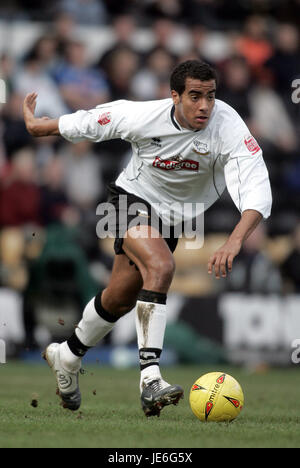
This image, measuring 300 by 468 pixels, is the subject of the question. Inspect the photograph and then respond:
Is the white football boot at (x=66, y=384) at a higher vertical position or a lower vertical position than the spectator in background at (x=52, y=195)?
lower

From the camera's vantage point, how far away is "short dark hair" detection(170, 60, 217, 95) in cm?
646

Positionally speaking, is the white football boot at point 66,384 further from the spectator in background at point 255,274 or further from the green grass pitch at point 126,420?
the spectator in background at point 255,274

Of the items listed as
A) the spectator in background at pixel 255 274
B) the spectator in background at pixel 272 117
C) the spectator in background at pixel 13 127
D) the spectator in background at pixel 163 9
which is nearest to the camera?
the spectator in background at pixel 255 274

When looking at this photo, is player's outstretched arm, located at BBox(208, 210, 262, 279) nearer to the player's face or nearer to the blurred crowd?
the player's face

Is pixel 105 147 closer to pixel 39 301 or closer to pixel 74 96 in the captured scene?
pixel 74 96

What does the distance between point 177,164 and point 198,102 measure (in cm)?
51

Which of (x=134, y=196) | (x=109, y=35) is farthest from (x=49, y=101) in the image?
(x=134, y=196)

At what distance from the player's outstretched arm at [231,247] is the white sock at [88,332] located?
1.40 m

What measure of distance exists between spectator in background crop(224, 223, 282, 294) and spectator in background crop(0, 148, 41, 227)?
3032 millimetres

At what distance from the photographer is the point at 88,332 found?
278 inches

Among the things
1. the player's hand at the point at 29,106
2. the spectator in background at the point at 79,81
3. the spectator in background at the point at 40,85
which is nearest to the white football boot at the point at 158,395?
the player's hand at the point at 29,106

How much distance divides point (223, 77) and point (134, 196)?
349 inches

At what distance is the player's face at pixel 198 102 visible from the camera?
6.46 meters

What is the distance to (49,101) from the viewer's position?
45.4 ft
